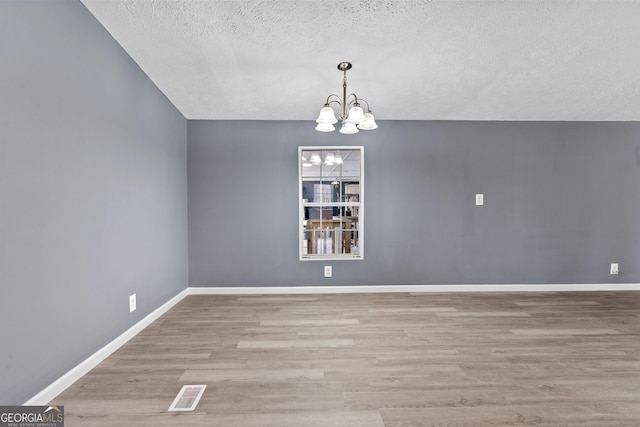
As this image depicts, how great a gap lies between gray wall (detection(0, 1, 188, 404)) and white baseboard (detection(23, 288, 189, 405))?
0.13ft

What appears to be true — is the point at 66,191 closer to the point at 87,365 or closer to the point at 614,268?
the point at 87,365

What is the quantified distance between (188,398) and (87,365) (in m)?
0.82

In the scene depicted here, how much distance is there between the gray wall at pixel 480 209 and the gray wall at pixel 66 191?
1.44m

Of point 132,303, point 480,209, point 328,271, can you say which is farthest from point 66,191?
point 480,209

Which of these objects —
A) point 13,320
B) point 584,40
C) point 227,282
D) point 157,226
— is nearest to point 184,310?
point 227,282

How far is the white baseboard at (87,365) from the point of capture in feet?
4.81

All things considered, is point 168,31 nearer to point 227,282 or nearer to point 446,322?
point 227,282

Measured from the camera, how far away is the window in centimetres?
356

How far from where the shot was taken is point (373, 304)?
3088mm

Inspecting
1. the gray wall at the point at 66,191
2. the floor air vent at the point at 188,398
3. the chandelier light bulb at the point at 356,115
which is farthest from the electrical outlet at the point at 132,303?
the chandelier light bulb at the point at 356,115

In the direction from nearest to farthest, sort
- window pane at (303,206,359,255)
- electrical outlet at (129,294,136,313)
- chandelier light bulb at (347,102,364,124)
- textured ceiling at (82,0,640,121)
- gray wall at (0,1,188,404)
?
gray wall at (0,1,188,404) < textured ceiling at (82,0,640,121) < chandelier light bulb at (347,102,364,124) < electrical outlet at (129,294,136,313) < window pane at (303,206,359,255)

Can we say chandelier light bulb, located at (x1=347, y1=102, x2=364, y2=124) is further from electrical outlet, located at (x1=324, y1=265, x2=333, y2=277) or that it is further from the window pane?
electrical outlet, located at (x1=324, y1=265, x2=333, y2=277)

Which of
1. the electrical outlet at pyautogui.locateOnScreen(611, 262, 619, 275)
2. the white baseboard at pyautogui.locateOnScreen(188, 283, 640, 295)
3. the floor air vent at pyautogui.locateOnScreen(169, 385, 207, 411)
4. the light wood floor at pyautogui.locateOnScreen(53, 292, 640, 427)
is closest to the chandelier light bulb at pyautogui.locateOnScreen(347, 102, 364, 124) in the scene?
the light wood floor at pyautogui.locateOnScreen(53, 292, 640, 427)

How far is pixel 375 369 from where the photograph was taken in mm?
1799
